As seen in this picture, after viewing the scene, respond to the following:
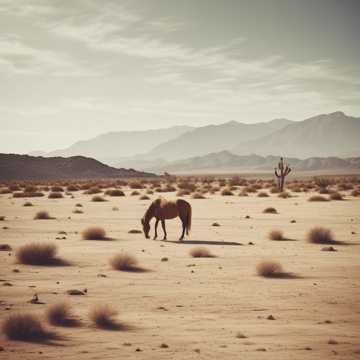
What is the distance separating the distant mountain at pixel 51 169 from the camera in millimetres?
126981

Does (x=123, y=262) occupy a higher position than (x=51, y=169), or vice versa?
(x=51, y=169)

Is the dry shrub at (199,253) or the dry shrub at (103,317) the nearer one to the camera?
the dry shrub at (103,317)

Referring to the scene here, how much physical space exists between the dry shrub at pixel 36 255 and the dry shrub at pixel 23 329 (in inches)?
261

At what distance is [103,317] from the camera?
9.25 meters

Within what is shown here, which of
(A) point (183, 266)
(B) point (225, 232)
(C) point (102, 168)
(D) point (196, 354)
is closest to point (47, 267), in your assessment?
(A) point (183, 266)

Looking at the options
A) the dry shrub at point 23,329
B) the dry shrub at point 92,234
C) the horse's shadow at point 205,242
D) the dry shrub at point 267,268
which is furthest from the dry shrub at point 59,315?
the dry shrub at point 92,234

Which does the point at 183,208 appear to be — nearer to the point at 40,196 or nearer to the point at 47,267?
the point at 47,267

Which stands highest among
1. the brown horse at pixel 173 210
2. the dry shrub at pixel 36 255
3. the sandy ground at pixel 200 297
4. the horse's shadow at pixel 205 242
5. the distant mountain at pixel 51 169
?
the distant mountain at pixel 51 169

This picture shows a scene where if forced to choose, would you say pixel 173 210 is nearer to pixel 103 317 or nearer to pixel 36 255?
pixel 36 255

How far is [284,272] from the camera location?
14.1 meters

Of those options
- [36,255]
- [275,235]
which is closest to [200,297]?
[36,255]

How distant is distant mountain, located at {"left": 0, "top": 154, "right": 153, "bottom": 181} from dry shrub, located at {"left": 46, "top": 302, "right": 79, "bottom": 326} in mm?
114502

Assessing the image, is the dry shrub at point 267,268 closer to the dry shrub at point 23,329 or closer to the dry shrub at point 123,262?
the dry shrub at point 123,262

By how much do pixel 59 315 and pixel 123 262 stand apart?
5.02 m
